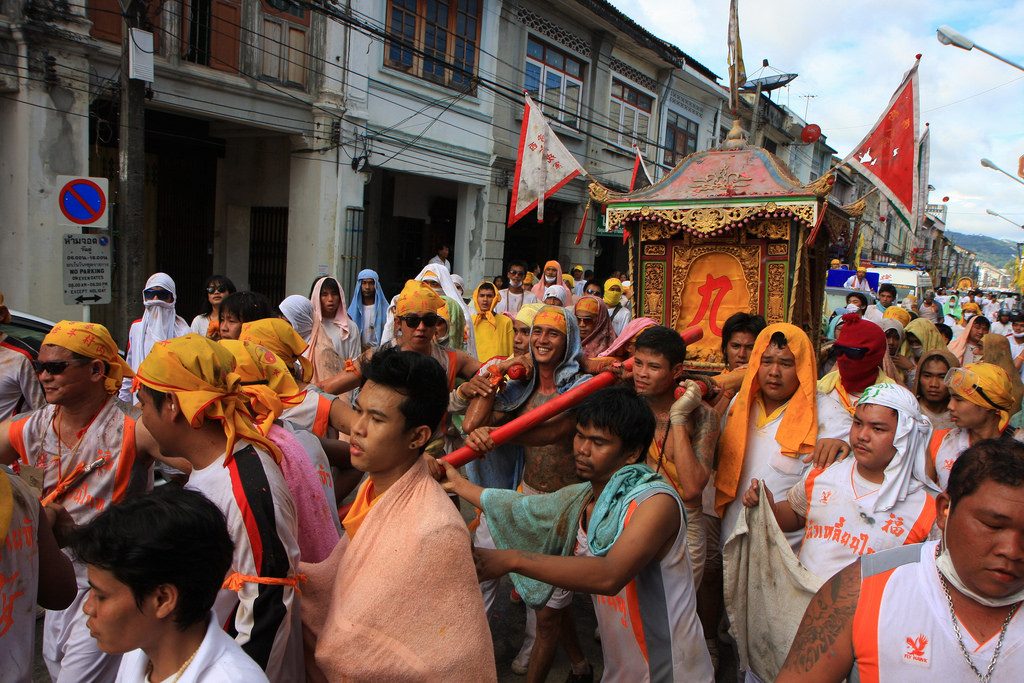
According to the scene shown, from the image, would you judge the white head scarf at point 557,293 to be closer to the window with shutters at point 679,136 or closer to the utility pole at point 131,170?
the utility pole at point 131,170

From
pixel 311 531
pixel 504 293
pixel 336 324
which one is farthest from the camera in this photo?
pixel 504 293

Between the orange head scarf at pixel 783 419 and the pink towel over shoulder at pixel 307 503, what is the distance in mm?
1863

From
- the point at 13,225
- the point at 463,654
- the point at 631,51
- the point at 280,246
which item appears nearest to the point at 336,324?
the point at 463,654

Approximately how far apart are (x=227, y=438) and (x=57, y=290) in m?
8.48

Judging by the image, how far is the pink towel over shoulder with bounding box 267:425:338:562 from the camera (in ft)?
7.00

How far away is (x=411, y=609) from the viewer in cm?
166

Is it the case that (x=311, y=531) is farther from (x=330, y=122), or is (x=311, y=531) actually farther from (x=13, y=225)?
(x=330, y=122)

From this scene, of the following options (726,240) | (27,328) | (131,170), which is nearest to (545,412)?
(27,328)

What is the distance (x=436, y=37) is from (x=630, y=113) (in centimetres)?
764

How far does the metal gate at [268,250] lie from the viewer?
13.2m

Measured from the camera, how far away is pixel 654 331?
3191 millimetres

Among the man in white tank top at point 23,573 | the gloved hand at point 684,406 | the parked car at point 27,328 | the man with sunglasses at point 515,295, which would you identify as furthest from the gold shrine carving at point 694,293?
the man in white tank top at point 23,573

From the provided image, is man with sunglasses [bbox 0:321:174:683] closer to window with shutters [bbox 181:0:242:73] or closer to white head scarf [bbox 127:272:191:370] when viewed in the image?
white head scarf [bbox 127:272:191:370]

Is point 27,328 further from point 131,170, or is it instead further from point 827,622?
point 827,622
